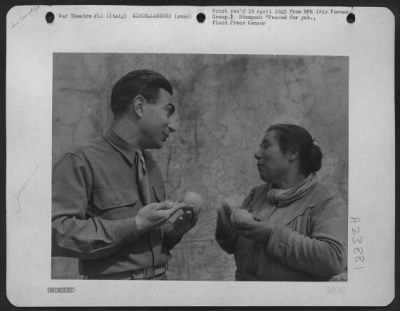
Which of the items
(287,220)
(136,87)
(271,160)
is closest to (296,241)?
(287,220)

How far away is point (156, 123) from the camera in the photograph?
5.48 ft

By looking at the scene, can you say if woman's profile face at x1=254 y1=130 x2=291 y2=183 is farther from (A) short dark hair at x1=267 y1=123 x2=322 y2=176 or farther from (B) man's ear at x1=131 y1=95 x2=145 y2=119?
(B) man's ear at x1=131 y1=95 x2=145 y2=119

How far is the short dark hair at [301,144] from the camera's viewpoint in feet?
5.48

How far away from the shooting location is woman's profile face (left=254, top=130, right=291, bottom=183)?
1665mm

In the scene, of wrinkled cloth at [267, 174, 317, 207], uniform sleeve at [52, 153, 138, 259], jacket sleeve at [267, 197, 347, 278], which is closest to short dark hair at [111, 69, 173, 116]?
uniform sleeve at [52, 153, 138, 259]

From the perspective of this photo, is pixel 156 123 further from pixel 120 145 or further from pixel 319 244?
pixel 319 244

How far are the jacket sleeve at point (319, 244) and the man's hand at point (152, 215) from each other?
12.2 inches

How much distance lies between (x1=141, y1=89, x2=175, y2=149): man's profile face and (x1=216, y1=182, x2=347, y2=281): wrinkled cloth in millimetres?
311

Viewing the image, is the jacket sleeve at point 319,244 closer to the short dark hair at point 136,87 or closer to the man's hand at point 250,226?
the man's hand at point 250,226

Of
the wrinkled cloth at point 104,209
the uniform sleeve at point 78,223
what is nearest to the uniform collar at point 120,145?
the wrinkled cloth at point 104,209

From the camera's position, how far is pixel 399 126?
5.58 feet

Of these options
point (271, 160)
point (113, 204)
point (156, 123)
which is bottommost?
point (113, 204)

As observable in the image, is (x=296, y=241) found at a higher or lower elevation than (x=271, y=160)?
lower

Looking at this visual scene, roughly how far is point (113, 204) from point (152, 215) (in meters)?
0.12
